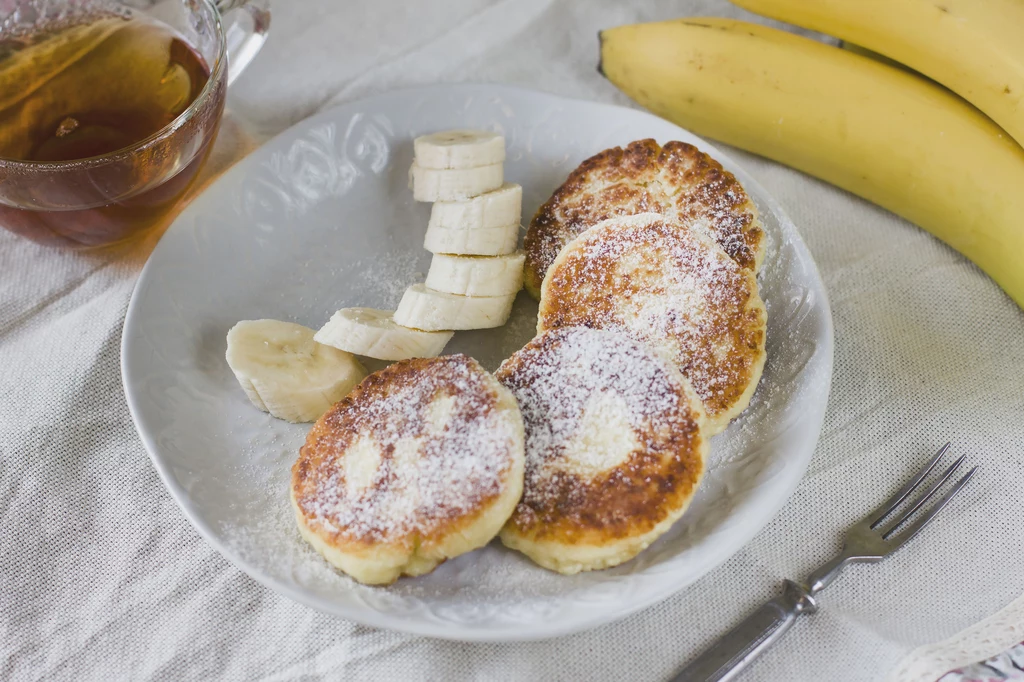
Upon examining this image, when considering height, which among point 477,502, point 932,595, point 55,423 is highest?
point 477,502

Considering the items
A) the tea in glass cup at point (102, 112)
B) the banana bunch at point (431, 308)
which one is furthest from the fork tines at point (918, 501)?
the tea in glass cup at point (102, 112)

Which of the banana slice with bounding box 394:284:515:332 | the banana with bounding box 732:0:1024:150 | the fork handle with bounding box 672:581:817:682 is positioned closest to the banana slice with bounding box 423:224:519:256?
the banana slice with bounding box 394:284:515:332

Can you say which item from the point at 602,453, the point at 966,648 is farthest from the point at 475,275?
the point at 966,648

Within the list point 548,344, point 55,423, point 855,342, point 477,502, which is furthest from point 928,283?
point 55,423

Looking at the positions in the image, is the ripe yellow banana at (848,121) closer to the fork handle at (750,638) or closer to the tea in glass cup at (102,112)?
the fork handle at (750,638)

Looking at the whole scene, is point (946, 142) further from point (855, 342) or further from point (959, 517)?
point (959, 517)
